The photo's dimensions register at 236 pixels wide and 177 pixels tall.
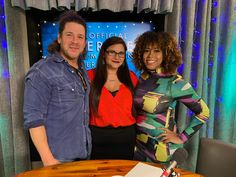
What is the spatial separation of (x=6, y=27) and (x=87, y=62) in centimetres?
75

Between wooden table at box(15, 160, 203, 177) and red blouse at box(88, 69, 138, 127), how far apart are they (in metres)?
0.32

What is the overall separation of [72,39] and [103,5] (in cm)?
67

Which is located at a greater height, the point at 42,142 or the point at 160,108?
the point at 160,108

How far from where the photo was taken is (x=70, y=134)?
4.53 ft

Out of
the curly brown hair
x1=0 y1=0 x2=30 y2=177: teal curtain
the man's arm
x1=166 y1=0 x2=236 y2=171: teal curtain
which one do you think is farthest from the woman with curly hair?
x1=0 y1=0 x2=30 y2=177: teal curtain

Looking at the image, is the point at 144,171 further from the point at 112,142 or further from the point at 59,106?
the point at 59,106

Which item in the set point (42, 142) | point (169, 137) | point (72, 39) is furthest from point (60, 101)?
point (169, 137)

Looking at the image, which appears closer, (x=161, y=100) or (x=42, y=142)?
(x=42, y=142)

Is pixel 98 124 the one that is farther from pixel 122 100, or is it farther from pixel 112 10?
pixel 112 10

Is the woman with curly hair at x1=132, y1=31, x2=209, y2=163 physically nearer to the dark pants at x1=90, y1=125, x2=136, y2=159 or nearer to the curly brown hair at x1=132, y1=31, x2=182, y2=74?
the curly brown hair at x1=132, y1=31, x2=182, y2=74

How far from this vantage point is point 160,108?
1.58 m

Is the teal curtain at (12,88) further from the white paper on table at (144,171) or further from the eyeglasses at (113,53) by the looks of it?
the white paper on table at (144,171)

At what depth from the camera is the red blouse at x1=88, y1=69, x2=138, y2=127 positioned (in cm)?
154

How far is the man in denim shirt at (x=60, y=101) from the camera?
4.10ft
